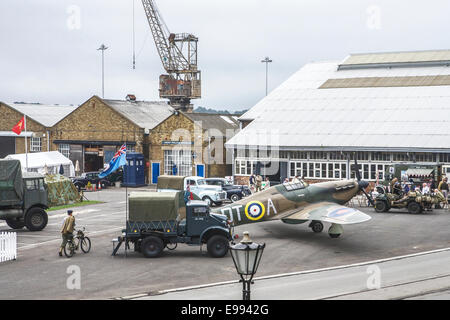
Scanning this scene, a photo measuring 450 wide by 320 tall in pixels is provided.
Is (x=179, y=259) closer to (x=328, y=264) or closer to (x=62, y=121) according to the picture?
(x=328, y=264)

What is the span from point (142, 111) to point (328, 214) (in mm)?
40323

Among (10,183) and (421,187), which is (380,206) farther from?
(10,183)

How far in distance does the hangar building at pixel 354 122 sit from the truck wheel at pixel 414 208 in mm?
6679

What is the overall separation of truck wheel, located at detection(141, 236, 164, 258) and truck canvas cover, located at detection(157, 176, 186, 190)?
13933mm

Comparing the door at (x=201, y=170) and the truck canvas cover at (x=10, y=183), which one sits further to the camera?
the door at (x=201, y=170)

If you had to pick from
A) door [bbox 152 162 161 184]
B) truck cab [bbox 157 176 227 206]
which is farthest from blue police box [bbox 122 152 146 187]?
truck cab [bbox 157 176 227 206]

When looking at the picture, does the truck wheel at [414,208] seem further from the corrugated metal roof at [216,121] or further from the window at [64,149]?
the window at [64,149]

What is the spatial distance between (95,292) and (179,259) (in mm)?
4953

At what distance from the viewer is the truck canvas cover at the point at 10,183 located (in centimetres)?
2678

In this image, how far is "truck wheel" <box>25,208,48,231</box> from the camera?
2806cm

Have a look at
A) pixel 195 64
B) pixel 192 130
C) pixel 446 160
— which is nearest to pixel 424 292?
pixel 446 160

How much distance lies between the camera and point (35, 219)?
28344 mm

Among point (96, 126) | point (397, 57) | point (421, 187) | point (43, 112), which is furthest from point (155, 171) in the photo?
point (397, 57)

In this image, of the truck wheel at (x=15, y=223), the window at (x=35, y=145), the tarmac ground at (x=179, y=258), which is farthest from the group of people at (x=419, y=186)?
the window at (x=35, y=145)
